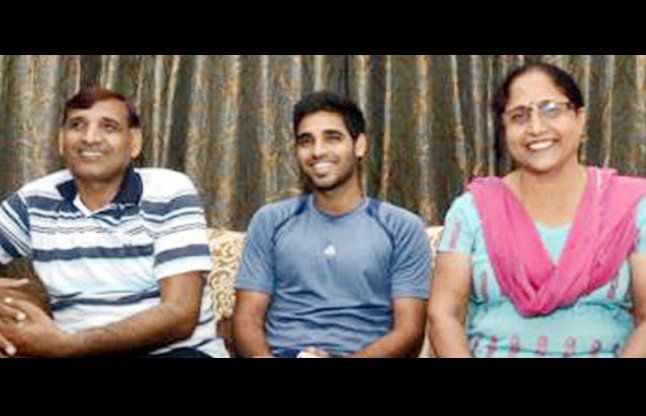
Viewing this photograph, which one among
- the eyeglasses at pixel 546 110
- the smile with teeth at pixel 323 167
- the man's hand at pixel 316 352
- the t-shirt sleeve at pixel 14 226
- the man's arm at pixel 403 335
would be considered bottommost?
the man's hand at pixel 316 352

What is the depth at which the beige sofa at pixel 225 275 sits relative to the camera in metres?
2.88

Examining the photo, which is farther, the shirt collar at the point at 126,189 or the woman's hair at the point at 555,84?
the shirt collar at the point at 126,189

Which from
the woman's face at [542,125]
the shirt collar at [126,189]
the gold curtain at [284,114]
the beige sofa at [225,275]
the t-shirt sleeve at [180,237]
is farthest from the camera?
the gold curtain at [284,114]

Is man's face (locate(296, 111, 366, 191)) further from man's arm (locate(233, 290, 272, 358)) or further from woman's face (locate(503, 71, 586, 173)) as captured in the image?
woman's face (locate(503, 71, 586, 173))

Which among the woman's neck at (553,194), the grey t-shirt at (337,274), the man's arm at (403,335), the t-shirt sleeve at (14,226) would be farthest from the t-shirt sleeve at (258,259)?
the woman's neck at (553,194)

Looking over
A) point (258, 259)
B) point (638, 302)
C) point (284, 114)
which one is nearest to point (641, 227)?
point (638, 302)

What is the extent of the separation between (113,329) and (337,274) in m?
0.62

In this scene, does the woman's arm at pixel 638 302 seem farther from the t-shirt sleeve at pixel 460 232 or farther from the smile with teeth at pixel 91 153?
the smile with teeth at pixel 91 153

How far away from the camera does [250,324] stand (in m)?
2.57

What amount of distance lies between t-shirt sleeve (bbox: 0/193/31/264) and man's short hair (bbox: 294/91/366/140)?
0.80m

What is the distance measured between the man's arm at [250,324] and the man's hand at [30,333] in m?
0.48
